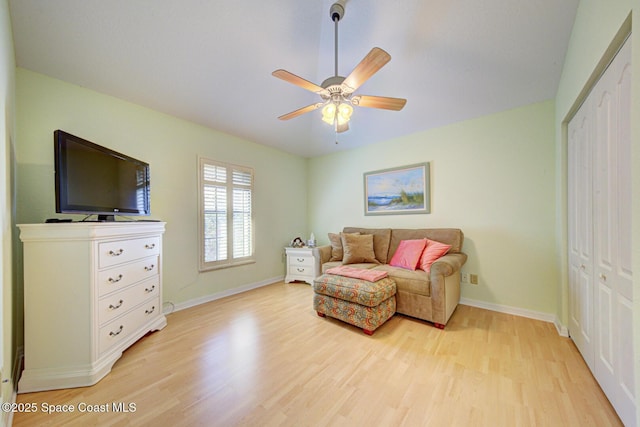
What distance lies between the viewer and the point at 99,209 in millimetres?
1912

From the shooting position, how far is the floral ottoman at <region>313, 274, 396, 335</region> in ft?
7.39

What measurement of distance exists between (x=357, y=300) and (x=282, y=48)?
8.61 ft

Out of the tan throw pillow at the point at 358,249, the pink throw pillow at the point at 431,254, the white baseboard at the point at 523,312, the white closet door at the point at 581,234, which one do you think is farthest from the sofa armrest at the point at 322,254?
the white closet door at the point at 581,234

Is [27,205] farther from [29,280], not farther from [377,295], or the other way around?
[377,295]

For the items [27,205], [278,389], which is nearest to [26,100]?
[27,205]

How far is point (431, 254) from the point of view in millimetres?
2686

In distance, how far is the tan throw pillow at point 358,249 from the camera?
10.8ft

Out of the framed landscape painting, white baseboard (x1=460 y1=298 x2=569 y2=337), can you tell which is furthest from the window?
white baseboard (x1=460 y1=298 x2=569 y2=337)

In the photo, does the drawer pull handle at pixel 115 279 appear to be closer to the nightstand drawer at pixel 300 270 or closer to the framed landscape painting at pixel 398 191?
the nightstand drawer at pixel 300 270

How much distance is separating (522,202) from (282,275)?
3.71m

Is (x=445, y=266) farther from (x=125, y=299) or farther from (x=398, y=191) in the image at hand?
(x=125, y=299)

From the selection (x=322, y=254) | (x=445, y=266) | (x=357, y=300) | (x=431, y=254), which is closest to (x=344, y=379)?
(x=357, y=300)

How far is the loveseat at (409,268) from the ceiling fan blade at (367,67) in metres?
1.89

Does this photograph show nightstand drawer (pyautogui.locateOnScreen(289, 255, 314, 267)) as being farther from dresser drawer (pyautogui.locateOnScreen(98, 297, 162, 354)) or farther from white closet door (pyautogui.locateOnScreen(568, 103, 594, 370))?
white closet door (pyautogui.locateOnScreen(568, 103, 594, 370))
